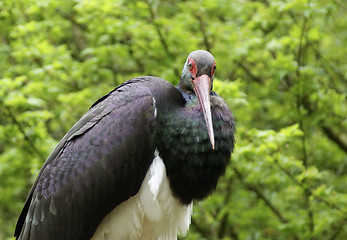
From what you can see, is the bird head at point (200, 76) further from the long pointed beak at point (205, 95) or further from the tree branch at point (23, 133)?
the tree branch at point (23, 133)

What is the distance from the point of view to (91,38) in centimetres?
725

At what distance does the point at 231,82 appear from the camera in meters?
5.62

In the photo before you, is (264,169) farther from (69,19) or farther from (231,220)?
(69,19)

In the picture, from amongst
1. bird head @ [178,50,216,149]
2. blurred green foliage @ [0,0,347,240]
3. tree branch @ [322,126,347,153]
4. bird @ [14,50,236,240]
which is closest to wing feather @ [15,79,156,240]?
bird @ [14,50,236,240]

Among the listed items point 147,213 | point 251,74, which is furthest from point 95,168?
point 251,74

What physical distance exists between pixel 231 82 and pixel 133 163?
72.0 inches

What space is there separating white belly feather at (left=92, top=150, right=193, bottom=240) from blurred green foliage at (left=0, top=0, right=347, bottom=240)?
49.7 inches

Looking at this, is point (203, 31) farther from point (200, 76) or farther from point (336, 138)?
point (200, 76)

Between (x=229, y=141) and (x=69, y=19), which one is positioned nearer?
(x=229, y=141)

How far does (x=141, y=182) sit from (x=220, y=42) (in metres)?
2.90

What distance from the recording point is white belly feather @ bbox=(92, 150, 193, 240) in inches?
165

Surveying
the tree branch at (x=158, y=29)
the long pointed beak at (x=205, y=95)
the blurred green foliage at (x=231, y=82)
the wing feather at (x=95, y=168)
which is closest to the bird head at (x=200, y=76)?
the long pointed beak at (x=205, y=95)

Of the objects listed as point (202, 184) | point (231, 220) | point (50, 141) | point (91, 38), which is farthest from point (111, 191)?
point (91, 38)

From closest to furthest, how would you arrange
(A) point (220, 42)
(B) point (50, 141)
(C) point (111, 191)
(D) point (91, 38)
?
(C) point (111, 191) < (B) point (50, 141) < (A) point (220, 42) < (D) point (91, 38)
